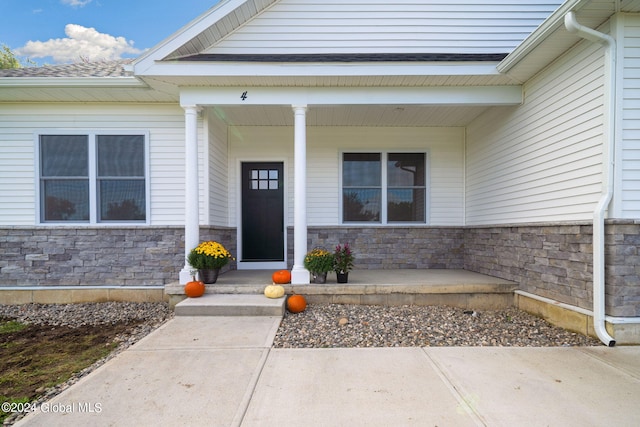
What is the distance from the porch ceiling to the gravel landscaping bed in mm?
3089

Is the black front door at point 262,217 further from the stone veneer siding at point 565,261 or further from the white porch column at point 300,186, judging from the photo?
the stone veneer siding at point 565,261

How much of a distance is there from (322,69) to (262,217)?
3.05m

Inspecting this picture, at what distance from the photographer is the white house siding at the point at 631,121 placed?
3.31 meters

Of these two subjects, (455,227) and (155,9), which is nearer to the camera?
(455,227)

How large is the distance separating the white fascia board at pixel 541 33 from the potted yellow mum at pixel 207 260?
4.62 meters

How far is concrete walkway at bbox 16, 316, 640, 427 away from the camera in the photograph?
2.16 meters

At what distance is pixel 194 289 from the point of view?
14.8ft

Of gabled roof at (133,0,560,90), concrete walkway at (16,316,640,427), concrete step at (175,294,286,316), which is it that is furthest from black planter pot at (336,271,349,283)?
gabled roof at (133,0,560,90)

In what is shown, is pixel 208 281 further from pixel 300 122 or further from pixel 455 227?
pixel 455 227

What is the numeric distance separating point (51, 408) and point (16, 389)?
0.68 metres

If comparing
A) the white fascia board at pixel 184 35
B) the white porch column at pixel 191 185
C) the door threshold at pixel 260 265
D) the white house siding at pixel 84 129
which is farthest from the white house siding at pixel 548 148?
the white house siding at pixel 84 129

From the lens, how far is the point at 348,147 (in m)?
6.55

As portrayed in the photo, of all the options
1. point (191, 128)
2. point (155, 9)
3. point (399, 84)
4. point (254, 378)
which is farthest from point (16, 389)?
point (155, 9)

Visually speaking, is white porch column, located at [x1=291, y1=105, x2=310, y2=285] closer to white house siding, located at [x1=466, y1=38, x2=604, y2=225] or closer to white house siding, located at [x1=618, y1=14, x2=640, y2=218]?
white house siding, located at [x1=466, y1=38, x2=604, y2=225]
